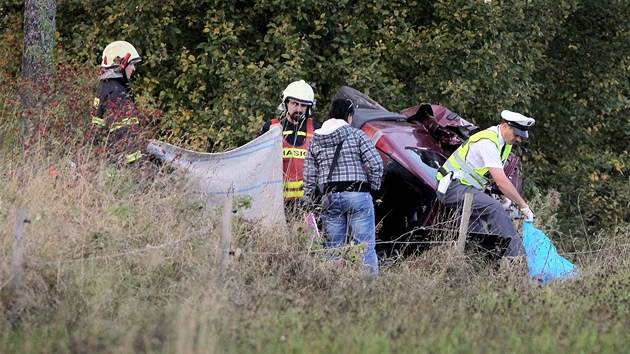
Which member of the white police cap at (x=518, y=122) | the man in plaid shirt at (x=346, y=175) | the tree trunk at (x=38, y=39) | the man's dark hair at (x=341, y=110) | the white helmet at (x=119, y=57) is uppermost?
the tree trunk at (x=38, y=39)

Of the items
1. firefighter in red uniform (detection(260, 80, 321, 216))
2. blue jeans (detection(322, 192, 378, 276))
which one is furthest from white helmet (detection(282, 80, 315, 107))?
blue jeans (detection(322, 192, 378, 276))

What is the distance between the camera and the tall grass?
22.5ft

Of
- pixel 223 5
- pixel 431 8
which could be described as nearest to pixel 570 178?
pixel 431 8

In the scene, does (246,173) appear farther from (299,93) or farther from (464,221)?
(464,221)

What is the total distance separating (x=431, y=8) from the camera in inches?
648

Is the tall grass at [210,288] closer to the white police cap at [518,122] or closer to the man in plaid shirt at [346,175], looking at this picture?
the man in plaid shirt at [346,175]

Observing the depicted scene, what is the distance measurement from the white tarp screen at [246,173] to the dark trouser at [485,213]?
1.57m

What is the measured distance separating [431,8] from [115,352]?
1129cm

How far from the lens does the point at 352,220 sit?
10039 millimetres

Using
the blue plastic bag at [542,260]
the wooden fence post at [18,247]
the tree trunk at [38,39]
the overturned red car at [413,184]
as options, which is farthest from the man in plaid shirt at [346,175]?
the tree trunk at [38,39]

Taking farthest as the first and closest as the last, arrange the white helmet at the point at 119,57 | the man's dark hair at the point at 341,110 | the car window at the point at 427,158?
the car window at the point at 427,158 < the white helmet at the point at 119,57 < the man's dark hair at the point at 341,110

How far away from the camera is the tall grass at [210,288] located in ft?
22.5

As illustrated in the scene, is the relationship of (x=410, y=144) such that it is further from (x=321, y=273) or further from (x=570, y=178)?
(x=570, y=178)

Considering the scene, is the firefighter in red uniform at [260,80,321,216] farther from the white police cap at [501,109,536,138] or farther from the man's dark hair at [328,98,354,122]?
the white police cap at [501,109,536,138]
